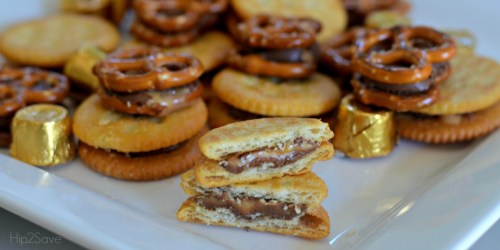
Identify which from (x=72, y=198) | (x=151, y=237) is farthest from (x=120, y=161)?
(x=151, y=237)

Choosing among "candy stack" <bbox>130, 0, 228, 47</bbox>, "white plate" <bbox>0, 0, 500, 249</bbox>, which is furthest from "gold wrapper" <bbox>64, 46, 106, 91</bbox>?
"white plate" <bbox>0, 0, 500, 249</bbox>

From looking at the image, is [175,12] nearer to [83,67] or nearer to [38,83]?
[83,67]

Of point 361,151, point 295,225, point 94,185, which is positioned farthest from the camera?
point 361,151

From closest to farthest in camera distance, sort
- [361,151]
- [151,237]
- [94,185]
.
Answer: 1. [151,237]
2. [94,185]
3. [361,151]

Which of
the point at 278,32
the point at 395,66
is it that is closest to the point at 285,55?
the point at 278,32

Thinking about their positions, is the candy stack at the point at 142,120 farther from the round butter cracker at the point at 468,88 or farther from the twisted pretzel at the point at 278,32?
the round butter cracker at the point at 468,88

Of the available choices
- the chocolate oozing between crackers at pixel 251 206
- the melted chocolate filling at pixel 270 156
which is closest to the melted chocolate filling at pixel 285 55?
the melted chocolate filling at pixel 270 156

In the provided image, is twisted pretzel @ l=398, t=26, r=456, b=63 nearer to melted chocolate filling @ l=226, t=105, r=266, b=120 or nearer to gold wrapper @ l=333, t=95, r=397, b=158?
gold wrapper @ l=333, t=95, r=397, b=158

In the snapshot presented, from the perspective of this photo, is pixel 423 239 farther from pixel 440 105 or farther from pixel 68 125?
pixel 68 125
